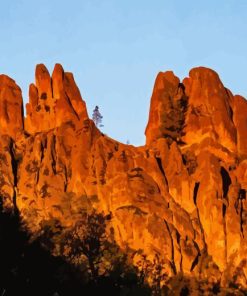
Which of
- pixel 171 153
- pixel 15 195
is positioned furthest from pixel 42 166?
pixel 171 153

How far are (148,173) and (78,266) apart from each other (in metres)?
17.4

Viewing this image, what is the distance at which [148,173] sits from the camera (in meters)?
123

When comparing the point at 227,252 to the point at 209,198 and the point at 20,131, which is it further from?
the point at 20,131

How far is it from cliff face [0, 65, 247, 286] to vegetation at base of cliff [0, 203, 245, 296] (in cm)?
164

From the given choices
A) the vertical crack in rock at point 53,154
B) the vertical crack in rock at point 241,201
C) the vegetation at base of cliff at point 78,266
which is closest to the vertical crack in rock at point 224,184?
the vertical crack in rock at point 241,201

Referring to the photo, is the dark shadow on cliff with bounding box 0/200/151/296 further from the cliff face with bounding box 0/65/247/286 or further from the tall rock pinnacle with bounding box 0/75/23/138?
the tall rock pinnacle with bounding box 0/75/23/138

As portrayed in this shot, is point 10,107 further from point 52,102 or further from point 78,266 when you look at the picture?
point 78,266

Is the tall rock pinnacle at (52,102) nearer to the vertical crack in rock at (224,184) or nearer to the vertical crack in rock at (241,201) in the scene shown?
the vertical crack in rock at (224,184)

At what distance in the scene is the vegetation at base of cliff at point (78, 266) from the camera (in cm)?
10644

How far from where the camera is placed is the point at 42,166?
12331 cm

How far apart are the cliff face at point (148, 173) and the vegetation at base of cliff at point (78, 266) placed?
64.6 inches

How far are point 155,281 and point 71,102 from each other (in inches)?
1291

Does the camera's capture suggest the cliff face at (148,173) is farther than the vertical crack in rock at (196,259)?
Yes

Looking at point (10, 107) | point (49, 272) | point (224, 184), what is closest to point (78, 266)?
point (49, 272)
